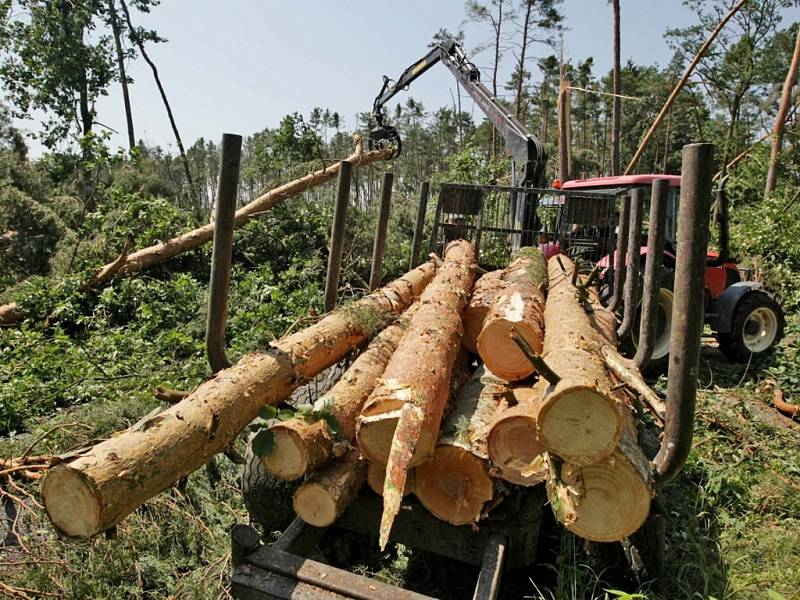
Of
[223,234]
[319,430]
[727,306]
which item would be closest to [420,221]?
[223,234]

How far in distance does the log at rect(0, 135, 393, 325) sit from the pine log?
6495 millimetres

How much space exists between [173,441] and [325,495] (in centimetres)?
73

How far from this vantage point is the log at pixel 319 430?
2.54 meters

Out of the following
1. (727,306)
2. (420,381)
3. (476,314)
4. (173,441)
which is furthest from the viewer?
(727,306)

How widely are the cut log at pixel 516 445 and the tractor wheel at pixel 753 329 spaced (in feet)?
17.6

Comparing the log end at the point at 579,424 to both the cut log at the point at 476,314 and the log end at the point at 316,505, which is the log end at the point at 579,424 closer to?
the log end at the point at 316,505

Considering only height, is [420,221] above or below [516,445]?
above

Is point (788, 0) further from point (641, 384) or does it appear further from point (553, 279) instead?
point (641, 384)

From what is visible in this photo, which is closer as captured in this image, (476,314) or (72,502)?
(72,502)

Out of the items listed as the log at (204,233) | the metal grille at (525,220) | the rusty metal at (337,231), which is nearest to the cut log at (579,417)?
the rusty metal at (337,231)

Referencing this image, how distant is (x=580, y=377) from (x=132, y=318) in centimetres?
771

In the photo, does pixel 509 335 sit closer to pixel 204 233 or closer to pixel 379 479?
pixel 379 479

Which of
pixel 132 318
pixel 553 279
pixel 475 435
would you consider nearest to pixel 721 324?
pixel 553 279

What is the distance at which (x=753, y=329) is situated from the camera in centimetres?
710
